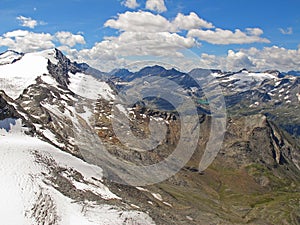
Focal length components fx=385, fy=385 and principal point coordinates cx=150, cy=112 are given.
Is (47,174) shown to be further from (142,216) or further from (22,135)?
(22,135)

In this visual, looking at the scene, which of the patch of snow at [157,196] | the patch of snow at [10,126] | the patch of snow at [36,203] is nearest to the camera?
the patch of snow at [36,203]

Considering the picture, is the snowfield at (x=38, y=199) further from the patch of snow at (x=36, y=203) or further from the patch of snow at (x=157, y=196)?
the patch of snow at (x=157, y=196)

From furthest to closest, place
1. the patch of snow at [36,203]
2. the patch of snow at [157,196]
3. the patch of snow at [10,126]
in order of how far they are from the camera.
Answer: the patch of snow at [157,196], the patch of snow at [10,126], the patch of snow at [36,203]

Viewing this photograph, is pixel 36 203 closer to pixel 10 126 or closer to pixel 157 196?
pixel 10 126

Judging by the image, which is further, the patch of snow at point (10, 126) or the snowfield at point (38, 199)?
the patch of snow at point (10, 126)

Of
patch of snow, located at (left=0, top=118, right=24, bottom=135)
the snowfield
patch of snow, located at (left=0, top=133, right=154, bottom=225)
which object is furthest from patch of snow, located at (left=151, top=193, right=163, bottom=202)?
patch of snow, located at (left=0, top=133, right=154, bottom=225)

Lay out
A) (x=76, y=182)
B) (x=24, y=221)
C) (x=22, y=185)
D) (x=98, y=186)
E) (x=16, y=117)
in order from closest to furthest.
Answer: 1. (x=24, y=221)
2. (x=22, y=185)
3. (x=76, y=182)
4. (x=98, y=186)
5. (x=16, y=117)

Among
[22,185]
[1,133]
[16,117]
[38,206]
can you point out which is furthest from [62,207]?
[16,117]

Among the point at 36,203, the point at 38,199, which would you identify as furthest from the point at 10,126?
the point at 36,203

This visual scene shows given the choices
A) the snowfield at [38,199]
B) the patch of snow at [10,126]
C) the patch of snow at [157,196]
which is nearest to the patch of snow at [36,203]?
the snowfield at [38,199]
